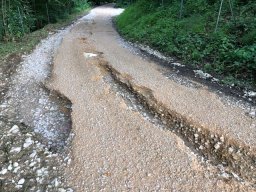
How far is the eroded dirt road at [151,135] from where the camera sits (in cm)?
379

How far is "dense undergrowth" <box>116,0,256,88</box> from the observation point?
729 centimetres

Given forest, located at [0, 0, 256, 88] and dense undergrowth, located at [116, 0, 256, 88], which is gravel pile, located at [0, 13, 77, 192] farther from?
dense undergrowth, located at [116, 0, 256, 88]

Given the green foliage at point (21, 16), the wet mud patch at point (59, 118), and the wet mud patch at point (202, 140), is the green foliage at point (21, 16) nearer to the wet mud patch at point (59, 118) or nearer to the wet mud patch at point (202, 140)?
the wet mud patch at point (59, 118)

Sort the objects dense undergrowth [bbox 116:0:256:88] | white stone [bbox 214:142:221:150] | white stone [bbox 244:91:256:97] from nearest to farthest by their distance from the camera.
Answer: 1. white stone [bbox 214:142:221:150]
2. white stone [bbox 244:91:256:97]
3. dense undergrowth [bbox 116:0:256:88]

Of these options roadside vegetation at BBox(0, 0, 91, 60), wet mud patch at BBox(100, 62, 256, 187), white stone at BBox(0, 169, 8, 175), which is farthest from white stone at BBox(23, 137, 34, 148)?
roadside vegetation at BBox(0, 0, 91, 60)

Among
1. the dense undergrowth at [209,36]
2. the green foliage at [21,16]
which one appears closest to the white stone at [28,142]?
the dense undergrowth at [209,36]

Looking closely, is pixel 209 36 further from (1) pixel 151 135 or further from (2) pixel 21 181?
(2) pixel 21 181

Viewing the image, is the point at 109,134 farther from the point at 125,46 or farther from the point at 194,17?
the point at 194,17

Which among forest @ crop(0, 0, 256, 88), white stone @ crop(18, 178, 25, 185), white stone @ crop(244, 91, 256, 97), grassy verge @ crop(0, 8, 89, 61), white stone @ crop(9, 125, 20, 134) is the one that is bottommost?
white stone @ crop(18, 178, 25, 185)

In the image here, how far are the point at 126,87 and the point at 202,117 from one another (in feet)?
7.25

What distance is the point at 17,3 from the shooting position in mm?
12734

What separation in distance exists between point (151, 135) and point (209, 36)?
5.69 meters

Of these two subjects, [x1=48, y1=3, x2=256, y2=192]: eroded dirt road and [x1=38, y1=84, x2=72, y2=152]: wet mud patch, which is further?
[x1=38, y1=84, x2=72, y2=152]: wet mud patch

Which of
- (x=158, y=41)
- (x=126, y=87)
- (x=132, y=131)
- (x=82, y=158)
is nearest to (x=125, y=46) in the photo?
(x=158, y=41)
